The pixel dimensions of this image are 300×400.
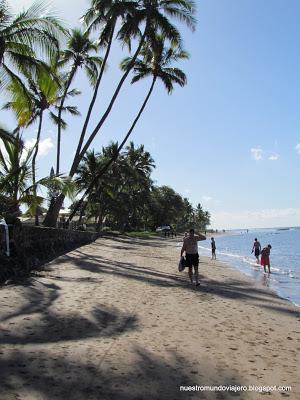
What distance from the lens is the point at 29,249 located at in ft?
48.6

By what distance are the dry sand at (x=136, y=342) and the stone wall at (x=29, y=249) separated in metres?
0.88

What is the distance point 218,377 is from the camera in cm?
516

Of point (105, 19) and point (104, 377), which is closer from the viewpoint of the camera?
point (104, 377)

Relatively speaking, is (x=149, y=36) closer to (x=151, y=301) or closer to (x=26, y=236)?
(x=26, y=236)

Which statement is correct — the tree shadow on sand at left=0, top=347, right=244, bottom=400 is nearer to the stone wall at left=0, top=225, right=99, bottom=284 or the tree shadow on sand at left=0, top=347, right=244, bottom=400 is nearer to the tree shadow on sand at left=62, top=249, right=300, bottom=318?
the tree shadow on sand at left=62, top=249, right=300, bottom=318

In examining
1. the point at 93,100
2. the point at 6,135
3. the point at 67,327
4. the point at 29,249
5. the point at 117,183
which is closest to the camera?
the point at 67,327

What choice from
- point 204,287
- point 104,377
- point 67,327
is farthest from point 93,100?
point 104,377

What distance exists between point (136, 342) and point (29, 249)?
9216mm

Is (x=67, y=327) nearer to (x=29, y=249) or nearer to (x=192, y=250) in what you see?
(x=192, y=250)

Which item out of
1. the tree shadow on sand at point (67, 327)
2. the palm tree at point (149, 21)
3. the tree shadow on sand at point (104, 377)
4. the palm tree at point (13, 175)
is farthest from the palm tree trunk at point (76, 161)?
the tree shadow on sand at point (104, 377)

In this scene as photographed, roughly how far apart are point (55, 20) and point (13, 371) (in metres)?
10.5

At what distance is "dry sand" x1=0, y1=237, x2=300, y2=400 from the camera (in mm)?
4660

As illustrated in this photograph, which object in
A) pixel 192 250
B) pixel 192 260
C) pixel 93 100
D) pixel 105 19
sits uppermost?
pixel 105 19

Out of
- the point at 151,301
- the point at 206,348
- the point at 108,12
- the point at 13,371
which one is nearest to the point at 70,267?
the point at 151,301
